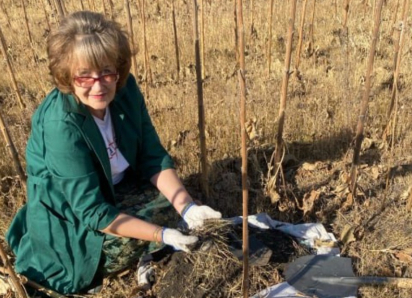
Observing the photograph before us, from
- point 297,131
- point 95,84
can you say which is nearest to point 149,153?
point 95,84

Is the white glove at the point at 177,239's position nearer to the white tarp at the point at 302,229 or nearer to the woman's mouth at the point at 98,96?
the white tarp at the point at 302,229

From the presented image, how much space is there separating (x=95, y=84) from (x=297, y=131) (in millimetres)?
1578

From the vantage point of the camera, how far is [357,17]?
15.3 feet

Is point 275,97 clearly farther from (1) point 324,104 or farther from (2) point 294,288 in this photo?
(2) point 294,288

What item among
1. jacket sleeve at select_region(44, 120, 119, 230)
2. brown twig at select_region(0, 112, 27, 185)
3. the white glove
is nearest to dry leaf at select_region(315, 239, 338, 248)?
the white glove

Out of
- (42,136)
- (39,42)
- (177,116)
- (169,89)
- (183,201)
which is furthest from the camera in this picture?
(39,42)

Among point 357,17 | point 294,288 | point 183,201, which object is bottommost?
point 294,288

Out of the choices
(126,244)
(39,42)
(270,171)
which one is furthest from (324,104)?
(39,42)

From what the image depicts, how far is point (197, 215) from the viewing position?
1664mm

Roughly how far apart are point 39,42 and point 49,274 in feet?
12.0

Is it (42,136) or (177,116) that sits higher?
(42,136)

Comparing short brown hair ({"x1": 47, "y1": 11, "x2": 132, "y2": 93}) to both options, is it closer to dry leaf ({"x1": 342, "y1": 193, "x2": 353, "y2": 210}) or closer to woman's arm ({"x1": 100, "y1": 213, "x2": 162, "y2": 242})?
woman's arm ({"x1": 100, "y1": 213, "x2": 162, "y2": 242})

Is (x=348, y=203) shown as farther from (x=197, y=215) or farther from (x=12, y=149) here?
(x=12, y=149)

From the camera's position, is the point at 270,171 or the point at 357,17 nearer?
the point at 270,171
